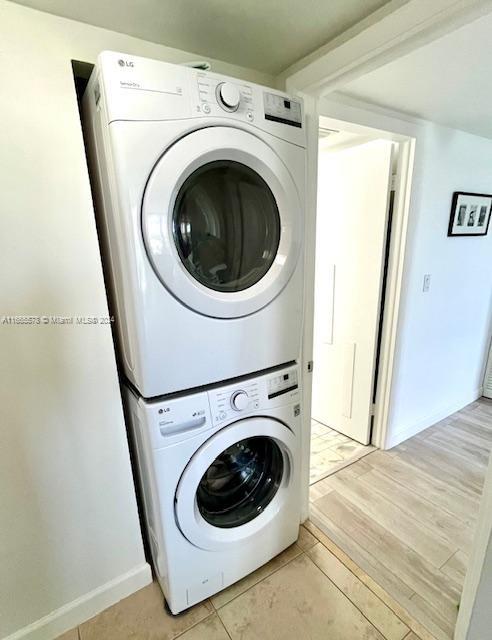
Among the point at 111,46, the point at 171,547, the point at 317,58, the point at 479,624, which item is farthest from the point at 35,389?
the point at 479,624

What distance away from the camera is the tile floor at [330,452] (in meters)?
2.04

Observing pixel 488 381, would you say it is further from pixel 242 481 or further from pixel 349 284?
pixel 242 481

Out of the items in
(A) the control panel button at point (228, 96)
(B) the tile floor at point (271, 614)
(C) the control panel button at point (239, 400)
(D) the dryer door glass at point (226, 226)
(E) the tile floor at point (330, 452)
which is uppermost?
(A) the control panel button at point (228, 96)

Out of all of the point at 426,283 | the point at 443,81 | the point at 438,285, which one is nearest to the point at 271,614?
the point at 426,283

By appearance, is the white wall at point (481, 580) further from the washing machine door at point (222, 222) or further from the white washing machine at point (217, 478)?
the washing machine door at point (222, 222)

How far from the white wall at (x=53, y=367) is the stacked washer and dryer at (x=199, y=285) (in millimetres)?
86

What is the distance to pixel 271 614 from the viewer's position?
1224mm

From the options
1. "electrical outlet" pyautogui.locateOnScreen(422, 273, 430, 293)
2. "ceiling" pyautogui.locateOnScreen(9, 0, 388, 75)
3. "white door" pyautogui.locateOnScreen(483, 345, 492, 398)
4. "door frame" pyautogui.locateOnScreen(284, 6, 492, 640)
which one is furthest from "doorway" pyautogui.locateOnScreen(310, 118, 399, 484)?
"white door" pyautogui.locateOnScreen(483, 345, 492, 398)

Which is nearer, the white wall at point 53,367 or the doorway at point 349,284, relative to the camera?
the white wall at point 53,367

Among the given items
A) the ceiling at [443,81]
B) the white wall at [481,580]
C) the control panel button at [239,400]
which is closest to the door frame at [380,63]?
the white wall at [481,580]

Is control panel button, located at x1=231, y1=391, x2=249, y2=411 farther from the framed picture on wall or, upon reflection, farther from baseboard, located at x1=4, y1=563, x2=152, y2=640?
the framed picture on wall

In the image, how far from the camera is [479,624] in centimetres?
100

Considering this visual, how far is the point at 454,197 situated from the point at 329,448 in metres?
1.90

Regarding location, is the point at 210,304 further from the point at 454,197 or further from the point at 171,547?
the point at 454,197
